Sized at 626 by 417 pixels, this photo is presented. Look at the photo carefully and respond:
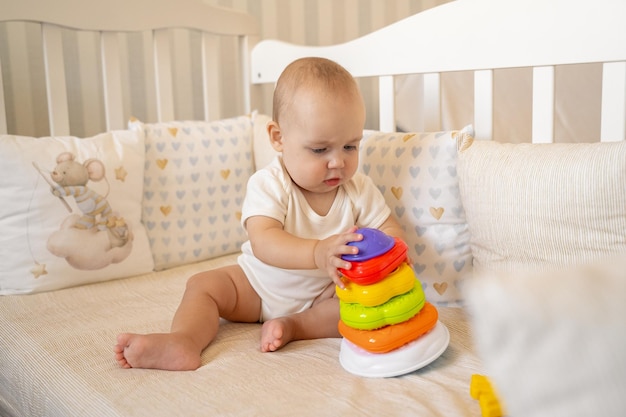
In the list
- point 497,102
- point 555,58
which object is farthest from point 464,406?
point 497,102

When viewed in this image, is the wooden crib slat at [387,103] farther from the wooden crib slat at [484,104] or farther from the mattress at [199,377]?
the mattress at [199,377]

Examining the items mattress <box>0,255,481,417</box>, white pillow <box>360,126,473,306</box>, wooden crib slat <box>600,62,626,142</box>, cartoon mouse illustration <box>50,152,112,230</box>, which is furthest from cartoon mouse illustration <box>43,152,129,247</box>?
wooden crib slat <box>600,62,626,142</box>

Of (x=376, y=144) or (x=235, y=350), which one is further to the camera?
(x=376, y=144)

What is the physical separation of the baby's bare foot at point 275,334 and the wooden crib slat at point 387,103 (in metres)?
Answer: 0.57

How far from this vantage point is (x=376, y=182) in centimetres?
Result: 121

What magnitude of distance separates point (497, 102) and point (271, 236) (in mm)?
957

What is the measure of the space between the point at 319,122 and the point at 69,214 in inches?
22.9

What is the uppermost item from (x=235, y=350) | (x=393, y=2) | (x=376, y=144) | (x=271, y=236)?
(x=393, y=2)

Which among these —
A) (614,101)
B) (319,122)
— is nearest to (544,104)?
(614,101)

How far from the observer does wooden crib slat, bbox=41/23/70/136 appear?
57.3 inches

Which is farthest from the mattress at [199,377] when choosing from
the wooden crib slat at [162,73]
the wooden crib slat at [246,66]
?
the wooden crib slat at [246,66]

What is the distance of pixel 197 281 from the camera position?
1072 millimetres

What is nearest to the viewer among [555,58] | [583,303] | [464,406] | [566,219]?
[583,303]

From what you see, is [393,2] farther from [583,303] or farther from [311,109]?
[583,303]
